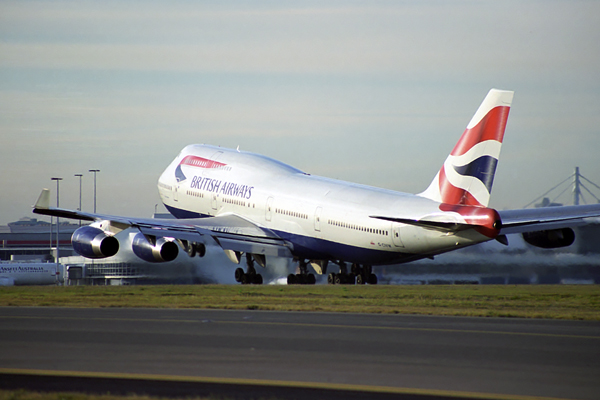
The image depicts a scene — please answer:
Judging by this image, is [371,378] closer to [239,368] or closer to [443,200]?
[239,368]

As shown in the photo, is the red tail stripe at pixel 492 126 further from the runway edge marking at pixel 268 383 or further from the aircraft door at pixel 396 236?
the runway edge marking at pixel 268 383

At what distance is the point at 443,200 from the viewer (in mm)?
35156

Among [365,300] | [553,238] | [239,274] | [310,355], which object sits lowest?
[310,355]

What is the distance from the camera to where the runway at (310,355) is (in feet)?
40.8

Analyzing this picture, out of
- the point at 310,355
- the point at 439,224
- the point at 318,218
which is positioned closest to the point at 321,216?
the point at 318,218

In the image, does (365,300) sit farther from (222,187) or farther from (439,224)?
(222,187)

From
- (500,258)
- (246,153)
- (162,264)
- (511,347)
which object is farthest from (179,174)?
(511,347)

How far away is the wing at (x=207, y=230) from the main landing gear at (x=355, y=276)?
2723 mm

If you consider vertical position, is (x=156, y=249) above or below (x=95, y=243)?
below

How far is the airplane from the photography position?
34.0m

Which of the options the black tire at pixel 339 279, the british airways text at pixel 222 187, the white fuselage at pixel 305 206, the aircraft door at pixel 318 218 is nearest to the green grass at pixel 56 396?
the white fuselage at pixel 305 206

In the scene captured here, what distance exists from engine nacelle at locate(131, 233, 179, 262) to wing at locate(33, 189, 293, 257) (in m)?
1.03

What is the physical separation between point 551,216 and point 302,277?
13.3 meters

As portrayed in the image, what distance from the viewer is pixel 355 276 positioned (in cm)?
4322
